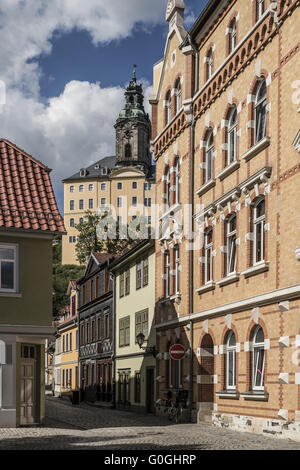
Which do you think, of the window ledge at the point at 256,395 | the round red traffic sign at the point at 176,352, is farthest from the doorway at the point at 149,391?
the window ledge at the point at 256,395

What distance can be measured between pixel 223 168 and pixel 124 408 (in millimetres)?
18838

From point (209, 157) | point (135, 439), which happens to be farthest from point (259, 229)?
point (135, 439)

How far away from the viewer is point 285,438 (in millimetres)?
19406

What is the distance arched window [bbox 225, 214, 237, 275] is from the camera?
24.5 m

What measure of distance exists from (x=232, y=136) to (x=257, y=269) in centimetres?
540

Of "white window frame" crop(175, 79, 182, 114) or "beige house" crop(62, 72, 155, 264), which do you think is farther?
"beige house" crop(62, 72, 155, 264)

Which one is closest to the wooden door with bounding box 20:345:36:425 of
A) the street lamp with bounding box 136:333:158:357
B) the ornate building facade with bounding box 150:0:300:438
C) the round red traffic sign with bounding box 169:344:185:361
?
the round red traffic sign with bounding box 169:344:185:361

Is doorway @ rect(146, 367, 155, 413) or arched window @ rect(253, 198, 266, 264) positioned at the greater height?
arched window @ rect(253, 198, 266, 264)

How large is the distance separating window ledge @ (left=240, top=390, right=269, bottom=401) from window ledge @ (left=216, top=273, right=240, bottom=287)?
3.44 m

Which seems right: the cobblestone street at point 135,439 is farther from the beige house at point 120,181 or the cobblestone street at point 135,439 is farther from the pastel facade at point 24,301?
the beige house at point 120,181

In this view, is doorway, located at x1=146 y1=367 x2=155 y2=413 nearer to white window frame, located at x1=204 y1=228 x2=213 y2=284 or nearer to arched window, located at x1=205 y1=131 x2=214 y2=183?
white window frame, located at x1=204 y1=228 x2=213 y2=284
